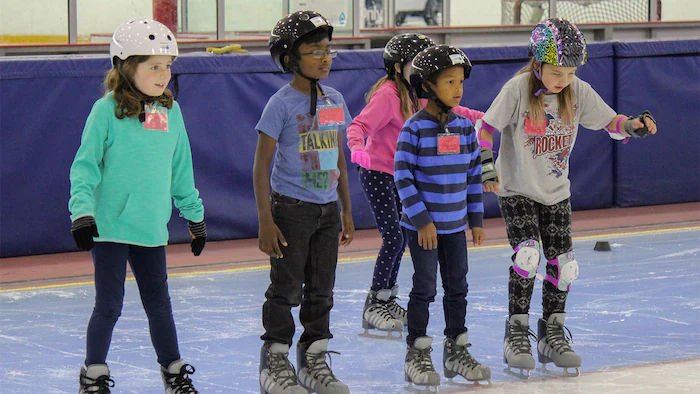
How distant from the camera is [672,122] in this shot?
34.8 ft

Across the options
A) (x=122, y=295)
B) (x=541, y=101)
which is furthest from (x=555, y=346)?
(x=122, y=295)

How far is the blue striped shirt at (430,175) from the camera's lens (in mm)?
4812

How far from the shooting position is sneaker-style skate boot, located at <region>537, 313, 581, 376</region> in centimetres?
509

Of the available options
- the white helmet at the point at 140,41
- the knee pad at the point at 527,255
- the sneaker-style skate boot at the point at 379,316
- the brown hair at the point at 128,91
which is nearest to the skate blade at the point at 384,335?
the sneaker-style skate boot at the point at 379,316

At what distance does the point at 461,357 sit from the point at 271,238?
3.61ft

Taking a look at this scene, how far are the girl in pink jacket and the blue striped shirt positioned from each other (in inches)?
36.0

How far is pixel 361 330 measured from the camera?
6020 mm

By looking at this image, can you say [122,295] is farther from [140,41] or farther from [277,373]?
[140,41]

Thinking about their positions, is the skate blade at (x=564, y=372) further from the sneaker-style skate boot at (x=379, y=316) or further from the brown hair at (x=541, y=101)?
the brown hair at (x=541, y=101)

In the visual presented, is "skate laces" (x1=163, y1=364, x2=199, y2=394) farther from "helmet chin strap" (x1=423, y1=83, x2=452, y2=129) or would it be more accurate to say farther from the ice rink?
"helmet chin strap" (x1=423, y1=83, x2=452, y2=129)

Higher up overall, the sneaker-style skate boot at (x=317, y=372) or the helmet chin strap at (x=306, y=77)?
the helmet chin strap at (x=306, y=77)

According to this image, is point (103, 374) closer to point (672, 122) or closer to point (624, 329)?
point (624, 329)

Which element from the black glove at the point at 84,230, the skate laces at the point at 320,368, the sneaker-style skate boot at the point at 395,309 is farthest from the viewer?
the sneaker-style skate boot at the point at 395,309

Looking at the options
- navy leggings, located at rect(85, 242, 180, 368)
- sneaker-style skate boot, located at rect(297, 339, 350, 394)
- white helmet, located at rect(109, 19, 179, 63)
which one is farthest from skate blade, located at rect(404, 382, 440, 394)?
white helmet, located at rect(109, 19, 179, 63)
